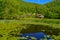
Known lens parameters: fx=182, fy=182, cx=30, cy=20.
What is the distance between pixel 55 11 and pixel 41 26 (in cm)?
116

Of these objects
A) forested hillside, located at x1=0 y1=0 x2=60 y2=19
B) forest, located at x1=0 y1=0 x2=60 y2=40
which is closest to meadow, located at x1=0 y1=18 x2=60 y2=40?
forest, located at x1=0 y1=0 x2=60 y2=40

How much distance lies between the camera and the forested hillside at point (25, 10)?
7676 millimetres

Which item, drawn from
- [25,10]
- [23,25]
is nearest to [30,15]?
[25,10]

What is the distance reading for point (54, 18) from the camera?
766cm

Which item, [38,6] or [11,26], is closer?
[11,26]

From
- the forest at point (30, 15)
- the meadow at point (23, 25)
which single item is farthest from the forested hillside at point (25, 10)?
the meadow at point (23, 25)

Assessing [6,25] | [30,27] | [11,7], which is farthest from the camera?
[11,7]

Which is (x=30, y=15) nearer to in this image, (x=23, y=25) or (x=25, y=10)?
(x=25, y=10)

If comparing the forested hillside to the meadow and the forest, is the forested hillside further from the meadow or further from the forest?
the meadow

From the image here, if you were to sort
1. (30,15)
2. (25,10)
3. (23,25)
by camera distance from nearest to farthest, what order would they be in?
(23,25)
(30,15)
(25,10)

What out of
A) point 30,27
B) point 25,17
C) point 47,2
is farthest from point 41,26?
point 47,2

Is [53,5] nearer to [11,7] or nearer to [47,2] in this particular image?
[47,2]

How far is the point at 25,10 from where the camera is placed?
309 inches

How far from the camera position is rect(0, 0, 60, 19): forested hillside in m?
7.68
